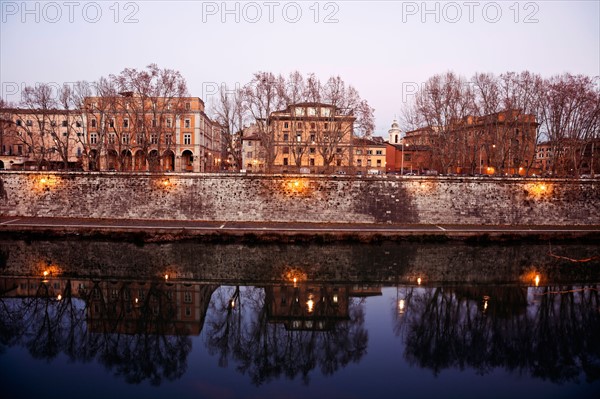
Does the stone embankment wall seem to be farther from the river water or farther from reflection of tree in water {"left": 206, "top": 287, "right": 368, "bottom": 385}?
reflection of tree in water {"left": 206, "top": 287, "right": 368, "bottom": 385}

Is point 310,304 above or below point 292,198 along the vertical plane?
below

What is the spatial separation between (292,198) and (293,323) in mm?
15243

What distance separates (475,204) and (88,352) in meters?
26.1

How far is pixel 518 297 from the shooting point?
16.6 metres

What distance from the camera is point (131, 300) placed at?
15602 mm

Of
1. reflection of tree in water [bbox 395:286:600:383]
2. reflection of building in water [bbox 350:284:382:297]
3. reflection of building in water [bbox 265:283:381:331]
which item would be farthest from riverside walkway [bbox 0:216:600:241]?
reflection of tree in water [bbox 395:286:600:383]

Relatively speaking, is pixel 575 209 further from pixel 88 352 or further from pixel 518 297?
pixel 88 352

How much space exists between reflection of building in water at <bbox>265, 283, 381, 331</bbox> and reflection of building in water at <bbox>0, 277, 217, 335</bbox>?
8.97 feet

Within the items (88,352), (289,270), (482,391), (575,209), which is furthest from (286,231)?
(575,209)

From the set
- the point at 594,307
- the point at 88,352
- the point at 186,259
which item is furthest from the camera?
the point at 186,259

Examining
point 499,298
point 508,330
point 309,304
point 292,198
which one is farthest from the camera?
point 292,198

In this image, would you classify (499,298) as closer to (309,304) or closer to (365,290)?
(365,290)

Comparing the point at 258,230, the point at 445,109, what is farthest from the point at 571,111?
the point at 258,230

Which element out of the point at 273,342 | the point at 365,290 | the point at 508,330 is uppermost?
the point at 365,290
